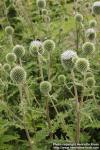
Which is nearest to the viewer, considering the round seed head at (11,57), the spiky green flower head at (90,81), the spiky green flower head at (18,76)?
the spiky green flower head at (18,76)

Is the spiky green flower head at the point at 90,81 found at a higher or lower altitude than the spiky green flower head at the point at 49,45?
lower

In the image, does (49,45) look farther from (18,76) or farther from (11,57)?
(18,76)

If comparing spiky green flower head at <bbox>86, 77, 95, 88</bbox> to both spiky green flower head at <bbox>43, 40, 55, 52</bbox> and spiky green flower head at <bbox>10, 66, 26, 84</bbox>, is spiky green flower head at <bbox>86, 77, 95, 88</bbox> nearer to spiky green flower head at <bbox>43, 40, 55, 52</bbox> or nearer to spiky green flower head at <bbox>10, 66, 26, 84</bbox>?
spiky green flower head at <bbox>43, 40, 55, 52</bbox>

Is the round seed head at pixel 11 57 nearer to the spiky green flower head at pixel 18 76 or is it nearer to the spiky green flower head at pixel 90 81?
the spiky green flower head at pixel 18 76

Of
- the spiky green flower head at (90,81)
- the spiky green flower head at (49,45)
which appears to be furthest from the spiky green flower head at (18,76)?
the spiky green flower head at (90,81)

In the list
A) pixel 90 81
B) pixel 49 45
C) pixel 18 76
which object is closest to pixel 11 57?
pixel 49 45

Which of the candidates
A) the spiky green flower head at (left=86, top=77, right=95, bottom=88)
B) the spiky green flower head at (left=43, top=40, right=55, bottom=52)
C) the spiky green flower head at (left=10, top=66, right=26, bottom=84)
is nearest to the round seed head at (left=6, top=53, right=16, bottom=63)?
the spiky green flower head at (left=43, top=40, right=55, bottom=52)

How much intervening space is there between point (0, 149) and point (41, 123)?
0.57 m

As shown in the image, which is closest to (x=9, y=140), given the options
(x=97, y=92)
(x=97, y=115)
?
(x=97, y=115)

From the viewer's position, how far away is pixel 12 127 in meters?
3.95

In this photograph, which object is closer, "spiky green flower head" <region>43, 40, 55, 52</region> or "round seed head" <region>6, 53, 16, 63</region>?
"spiky green flower head" <region>43, 40, 55, 52</region>

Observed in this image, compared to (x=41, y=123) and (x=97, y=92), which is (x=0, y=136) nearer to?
(x=41, y=123)

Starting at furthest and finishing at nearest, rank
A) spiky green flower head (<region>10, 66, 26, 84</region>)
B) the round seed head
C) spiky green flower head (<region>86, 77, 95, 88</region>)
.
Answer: the round seed head, spiky green flower head (<region>86, 77, 95, 88</region>), spiky green flower head (<region>10, 66, 26, 84</region>)

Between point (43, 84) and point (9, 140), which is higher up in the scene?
point (43, 84)
